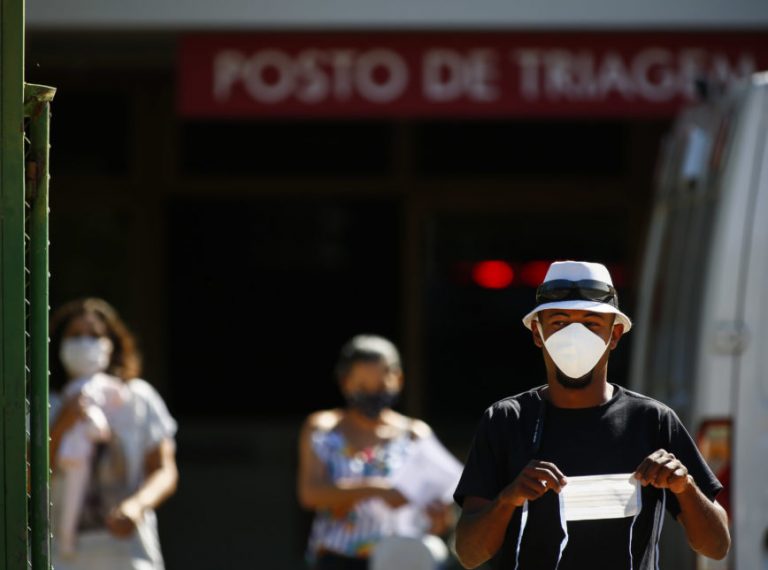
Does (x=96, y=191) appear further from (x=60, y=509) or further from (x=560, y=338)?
(x=560, y=338)

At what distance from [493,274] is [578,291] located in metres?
8.10

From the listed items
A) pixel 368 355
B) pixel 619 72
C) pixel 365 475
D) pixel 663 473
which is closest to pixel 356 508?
pixel 365 475

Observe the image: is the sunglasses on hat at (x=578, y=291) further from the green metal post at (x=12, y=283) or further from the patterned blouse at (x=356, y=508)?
the patterned blouse at (x=356, y=508)

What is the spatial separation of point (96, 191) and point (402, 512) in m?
6.66

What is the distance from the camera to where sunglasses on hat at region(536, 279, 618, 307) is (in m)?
3.38

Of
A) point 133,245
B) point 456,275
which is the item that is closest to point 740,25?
point 456,275

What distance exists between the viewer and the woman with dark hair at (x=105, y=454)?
5387mm

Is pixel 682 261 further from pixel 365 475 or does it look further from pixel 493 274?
pixel 493 274

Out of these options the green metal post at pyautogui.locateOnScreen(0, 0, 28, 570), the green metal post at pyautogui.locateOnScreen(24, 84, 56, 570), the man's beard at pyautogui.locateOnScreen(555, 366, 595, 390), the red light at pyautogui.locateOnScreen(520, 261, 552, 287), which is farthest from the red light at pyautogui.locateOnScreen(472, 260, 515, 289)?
the green metal post at pyautogui.locateOnScreen(0, 0, 28, 570)

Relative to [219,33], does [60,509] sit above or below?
below

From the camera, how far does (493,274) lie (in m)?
11.5

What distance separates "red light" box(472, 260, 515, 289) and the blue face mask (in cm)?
597

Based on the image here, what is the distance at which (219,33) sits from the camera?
8.34 meters

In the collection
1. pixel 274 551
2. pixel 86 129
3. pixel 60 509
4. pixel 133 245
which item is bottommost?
pixel 274 551
